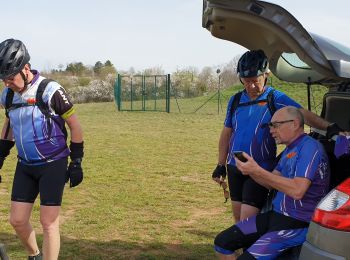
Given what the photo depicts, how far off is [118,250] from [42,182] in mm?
1508

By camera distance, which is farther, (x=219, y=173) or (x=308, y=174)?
(x=219, y=173)

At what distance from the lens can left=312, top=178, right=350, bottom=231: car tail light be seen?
251 cm

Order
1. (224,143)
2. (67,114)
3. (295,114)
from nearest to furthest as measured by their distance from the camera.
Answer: (295,114) → (67,114) → (224,143)

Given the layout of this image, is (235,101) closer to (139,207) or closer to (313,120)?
(313,120)

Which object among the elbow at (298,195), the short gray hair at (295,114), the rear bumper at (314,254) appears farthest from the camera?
the short gray hair at (295,114)

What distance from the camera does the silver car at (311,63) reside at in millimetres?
2549

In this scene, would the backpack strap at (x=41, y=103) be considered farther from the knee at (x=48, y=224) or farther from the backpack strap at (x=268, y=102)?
the backpack strap at (x=268, y=102)

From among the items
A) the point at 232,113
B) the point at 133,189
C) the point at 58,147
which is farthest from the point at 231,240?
the point at 133,189

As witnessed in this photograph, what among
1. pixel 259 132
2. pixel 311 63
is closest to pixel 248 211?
pixel 259 132

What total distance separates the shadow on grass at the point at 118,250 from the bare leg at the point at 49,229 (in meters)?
0.92

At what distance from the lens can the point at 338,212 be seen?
2.54m

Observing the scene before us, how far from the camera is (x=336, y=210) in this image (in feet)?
8.40

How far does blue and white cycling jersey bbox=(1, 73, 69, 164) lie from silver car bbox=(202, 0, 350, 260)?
1.50 metres

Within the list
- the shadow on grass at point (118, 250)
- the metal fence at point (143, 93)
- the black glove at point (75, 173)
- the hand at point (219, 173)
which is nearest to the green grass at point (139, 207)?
the shadow on grass at point (118, 250)
